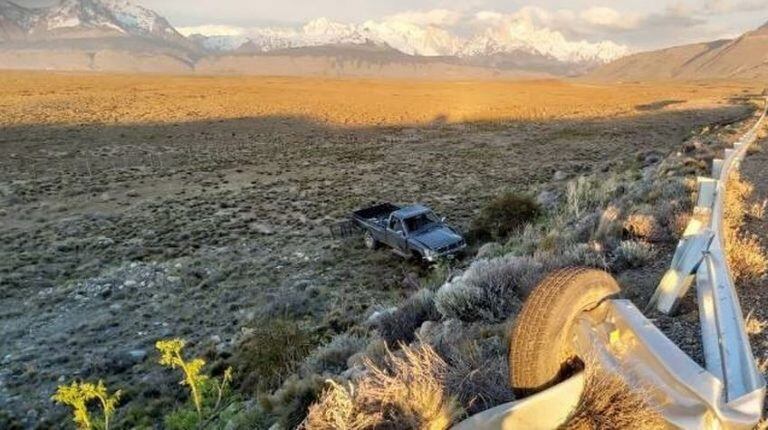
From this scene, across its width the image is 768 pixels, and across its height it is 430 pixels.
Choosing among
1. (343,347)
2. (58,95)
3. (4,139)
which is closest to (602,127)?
(4,139)

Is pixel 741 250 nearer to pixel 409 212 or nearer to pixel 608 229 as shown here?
pixel 608 229

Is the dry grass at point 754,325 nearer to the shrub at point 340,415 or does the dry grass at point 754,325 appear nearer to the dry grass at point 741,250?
the dry grass at point 741,250

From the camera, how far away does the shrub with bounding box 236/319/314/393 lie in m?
7.80

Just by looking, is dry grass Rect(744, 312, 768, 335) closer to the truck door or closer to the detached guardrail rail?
the detached guardrail rail

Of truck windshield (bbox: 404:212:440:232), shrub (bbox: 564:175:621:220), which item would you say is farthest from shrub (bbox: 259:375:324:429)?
truck windshield (bbox: 404:212:440:232)

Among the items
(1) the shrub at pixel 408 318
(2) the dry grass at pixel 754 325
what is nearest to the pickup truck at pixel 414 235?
Result: (1) the shrub at pixel 408 318

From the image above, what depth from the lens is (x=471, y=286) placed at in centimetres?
705

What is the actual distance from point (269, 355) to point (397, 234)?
7.31 metres

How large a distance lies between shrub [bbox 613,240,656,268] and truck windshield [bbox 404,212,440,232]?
8.38 m

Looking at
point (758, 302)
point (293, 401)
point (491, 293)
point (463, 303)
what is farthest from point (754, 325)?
point (293, 401)

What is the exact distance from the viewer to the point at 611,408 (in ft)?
11.3

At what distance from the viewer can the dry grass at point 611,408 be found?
3396 millimetres

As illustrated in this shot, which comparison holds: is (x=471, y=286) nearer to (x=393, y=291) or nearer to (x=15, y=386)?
(x=393, y=291)

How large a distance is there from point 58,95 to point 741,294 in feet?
243
